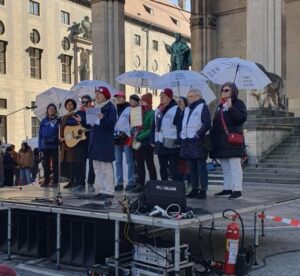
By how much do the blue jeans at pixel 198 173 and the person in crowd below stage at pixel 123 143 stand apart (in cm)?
185

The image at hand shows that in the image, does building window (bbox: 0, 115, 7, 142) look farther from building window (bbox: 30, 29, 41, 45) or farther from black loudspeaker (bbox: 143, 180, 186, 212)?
black loudspeaker (bbox: 143, 180, 186, 212)

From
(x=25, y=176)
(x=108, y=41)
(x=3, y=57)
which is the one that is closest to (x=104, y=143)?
(x=25, y=176)

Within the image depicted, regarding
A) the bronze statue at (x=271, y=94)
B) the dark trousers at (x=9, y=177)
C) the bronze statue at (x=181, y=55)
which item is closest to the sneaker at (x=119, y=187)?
the dark trousers at (x=9, y=177)

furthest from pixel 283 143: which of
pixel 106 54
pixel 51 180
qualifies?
pixel 51 180

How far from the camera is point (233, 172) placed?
878 centimetres

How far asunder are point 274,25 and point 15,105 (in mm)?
35904

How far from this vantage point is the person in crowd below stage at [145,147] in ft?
33.1

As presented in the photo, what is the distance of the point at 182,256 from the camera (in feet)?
21.9

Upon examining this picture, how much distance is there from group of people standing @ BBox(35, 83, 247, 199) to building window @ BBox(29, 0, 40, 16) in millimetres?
43698

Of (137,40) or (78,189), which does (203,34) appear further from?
(137,40)

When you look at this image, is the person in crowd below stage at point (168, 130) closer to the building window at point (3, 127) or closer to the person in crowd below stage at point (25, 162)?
the person in crowd below stage at point (25, 162)

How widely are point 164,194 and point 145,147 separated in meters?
3.34

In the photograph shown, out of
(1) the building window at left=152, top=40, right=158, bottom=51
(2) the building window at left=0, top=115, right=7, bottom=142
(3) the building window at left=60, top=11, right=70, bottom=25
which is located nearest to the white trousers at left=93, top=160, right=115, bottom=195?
(2) the building window at left=0, top=115, right=7, bottom=142

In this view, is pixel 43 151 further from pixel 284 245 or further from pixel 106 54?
pixel 106 54
